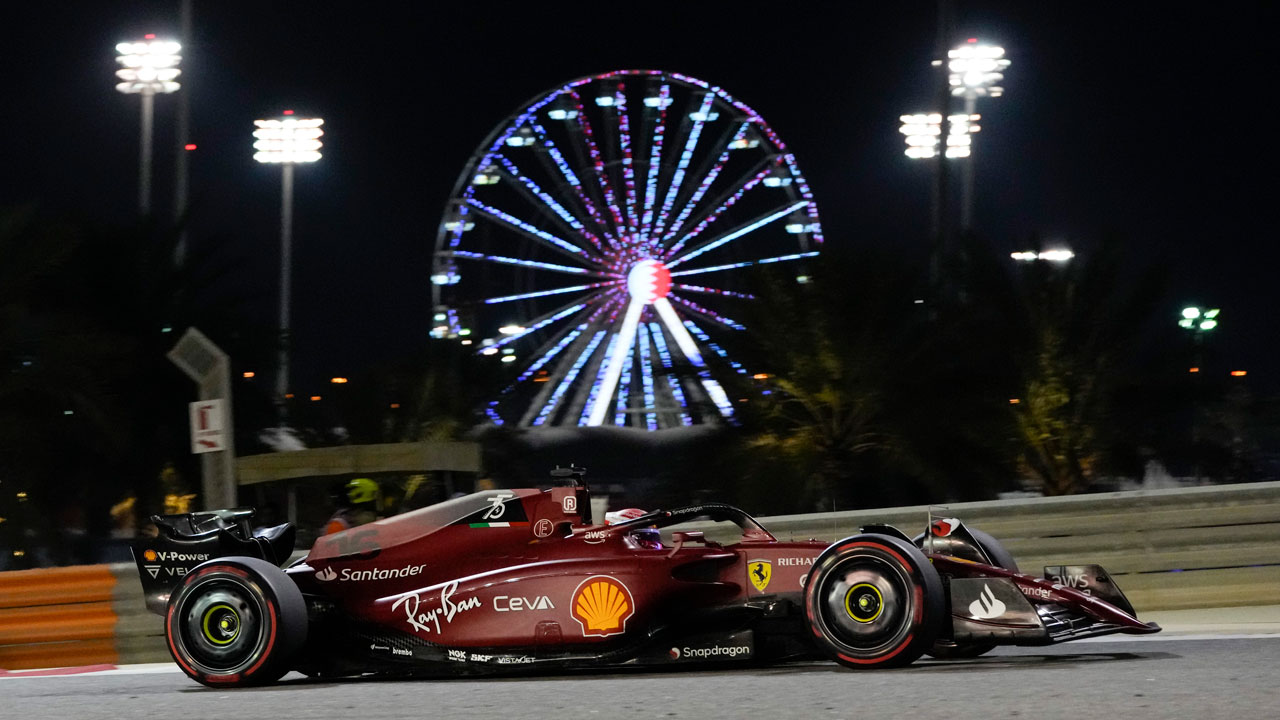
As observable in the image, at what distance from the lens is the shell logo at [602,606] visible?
747 cm

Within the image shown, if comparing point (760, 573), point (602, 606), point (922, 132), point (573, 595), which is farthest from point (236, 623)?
point (922, 132)

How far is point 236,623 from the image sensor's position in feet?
26.1

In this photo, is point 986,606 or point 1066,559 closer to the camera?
point 986,606

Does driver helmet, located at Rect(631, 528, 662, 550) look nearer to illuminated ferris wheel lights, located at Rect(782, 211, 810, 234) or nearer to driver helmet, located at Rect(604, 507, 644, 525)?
driver helmet, located at Rect(604, 507, 644, 525)

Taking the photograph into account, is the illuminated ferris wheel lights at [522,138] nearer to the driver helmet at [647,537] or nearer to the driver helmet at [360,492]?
the driver helmet at [360,492]

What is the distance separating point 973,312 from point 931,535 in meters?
14.7

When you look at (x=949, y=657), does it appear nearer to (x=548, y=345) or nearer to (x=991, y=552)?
(x=991, y=552)

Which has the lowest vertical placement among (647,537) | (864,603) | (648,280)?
(864,603)

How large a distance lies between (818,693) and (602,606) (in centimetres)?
154

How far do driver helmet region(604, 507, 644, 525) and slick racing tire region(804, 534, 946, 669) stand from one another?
1296 mm

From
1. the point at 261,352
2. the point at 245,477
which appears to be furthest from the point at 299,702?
the point at 261,352

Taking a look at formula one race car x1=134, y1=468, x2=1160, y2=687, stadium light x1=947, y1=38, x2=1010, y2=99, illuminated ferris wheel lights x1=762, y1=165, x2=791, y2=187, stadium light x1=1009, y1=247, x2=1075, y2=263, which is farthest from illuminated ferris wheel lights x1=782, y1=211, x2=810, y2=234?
formula one race car x1=134, y1=468, x2=1160, y2=687

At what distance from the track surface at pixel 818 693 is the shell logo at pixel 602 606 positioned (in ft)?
0.84

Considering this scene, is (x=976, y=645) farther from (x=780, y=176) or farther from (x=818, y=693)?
(x=780, y=176)
